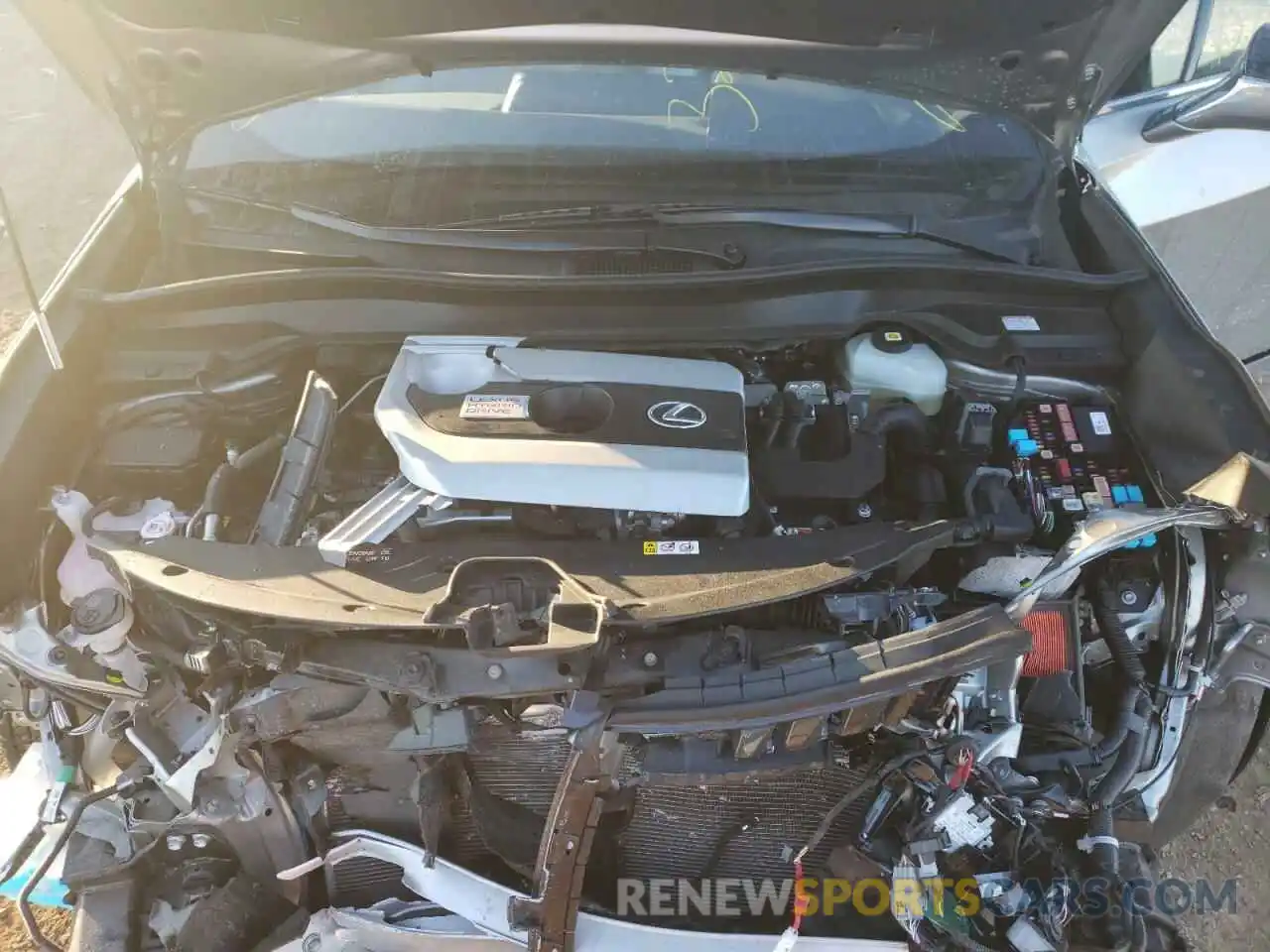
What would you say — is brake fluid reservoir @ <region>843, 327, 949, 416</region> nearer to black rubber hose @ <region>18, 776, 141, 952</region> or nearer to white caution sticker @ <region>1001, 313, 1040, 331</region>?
white caution sticker @ <region>1001, 313, 1040, 331</region>

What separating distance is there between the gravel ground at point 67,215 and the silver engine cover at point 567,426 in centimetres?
170

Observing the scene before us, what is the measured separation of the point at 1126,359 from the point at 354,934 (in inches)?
72.2

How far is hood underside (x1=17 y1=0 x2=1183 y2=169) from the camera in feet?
5.71

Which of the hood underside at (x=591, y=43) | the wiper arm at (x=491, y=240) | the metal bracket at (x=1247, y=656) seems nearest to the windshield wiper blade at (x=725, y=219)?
the wiper arm at (x=491, y=240)

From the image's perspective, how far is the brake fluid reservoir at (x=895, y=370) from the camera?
1891 millimetres

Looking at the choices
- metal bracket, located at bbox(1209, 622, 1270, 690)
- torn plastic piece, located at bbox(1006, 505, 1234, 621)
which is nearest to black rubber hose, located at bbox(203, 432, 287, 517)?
torn plastic piece, located at bbox(1006, 505, 1234, 621)

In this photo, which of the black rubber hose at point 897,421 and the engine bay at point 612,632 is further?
the black rubber hose at point 897,421

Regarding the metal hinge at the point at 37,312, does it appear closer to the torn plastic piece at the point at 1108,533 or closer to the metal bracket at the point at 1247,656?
the torn plastic piece at the point at 1108,533

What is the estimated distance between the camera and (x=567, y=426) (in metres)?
1.67

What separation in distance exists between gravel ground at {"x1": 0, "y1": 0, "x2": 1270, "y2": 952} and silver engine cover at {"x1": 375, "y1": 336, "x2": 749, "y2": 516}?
5.59ft

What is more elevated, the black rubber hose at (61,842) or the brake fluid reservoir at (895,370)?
the brake fluid reservoir at (895,370)

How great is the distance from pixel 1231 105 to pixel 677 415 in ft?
5.44

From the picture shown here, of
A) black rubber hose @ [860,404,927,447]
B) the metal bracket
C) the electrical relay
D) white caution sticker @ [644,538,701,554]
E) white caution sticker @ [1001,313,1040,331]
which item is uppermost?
white caution sticker @ [1001,313,1040,331]

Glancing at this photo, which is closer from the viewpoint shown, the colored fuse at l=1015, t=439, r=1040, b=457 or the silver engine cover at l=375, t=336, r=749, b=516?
the silver engine cover at l=375, t=336, r=749, b=516
